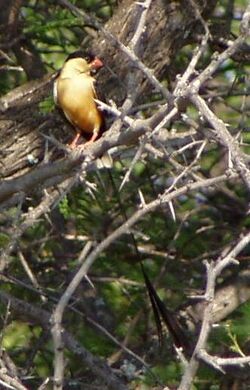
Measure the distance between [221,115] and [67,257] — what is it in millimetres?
1052

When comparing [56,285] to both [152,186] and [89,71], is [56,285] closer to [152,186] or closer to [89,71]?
[152,186]

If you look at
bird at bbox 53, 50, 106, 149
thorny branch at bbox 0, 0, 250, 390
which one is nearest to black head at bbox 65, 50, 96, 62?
bird at bbox 53, 50, 106, 149

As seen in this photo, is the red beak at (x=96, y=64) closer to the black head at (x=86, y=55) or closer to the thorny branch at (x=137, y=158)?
the black head at (x=86, y=55)

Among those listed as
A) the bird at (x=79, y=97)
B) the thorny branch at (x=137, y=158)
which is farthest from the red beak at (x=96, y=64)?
the thorny branch at (x=137, y=158)

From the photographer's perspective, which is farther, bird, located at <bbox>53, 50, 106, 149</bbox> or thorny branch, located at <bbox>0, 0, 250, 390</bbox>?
bird, located at <bbox>53, 50, 106, 149</bbox>

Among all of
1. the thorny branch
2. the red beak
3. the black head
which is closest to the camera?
the thorny branch

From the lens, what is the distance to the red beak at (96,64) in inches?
193

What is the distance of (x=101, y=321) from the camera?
221 inches

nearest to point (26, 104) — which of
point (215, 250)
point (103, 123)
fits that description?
point (103, 123)

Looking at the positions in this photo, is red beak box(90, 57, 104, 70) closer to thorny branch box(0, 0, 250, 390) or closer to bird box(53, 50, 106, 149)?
bird box(53, 50, 106, 149)

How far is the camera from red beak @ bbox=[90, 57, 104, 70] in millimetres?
4895

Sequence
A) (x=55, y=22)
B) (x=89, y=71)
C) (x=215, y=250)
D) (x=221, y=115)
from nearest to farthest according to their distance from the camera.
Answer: (x=89, y=71) → (x=55, y=22) → (x=215, y=250) → (x=221, y=115)

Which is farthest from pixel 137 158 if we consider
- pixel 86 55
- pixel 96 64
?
pixel 86 55

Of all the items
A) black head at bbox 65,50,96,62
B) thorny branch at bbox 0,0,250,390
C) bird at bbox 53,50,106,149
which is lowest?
bird at bbox 53,50,106,149
